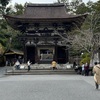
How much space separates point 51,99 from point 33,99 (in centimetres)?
77

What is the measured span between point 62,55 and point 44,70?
634cm

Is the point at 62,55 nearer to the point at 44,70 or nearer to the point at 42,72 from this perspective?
the point at 44,70

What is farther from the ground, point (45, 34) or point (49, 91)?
point (45, 34)

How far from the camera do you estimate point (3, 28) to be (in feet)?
257

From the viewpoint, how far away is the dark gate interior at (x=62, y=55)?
5241 cm

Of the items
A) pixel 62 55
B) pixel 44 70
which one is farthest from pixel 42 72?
pixel 62 55

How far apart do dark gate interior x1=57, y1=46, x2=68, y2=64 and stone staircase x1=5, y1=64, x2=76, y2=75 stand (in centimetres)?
221

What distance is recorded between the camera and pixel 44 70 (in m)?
47.5

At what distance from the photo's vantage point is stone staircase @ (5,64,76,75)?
45938mm

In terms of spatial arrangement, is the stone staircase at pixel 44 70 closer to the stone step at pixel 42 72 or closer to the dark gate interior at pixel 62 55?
the stone step at pixel 42 72

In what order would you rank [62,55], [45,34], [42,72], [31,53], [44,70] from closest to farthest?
[42,72] < [44,70] < [45,34] < [62,55] < [31,53]

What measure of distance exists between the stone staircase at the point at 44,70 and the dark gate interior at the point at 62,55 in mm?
2208

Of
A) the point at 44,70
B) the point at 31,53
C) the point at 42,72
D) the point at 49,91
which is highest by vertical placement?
the point at 31,53

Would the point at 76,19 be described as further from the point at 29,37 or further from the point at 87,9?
the point at 87,9
